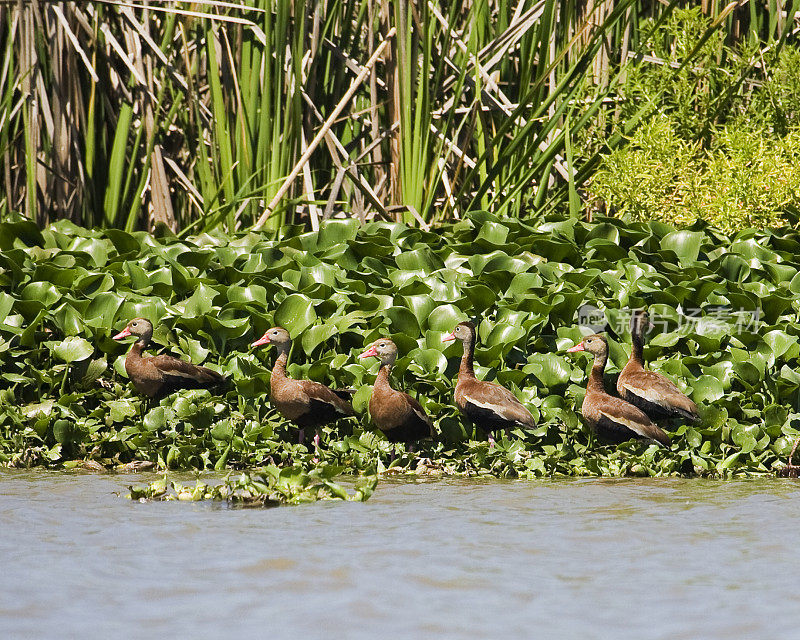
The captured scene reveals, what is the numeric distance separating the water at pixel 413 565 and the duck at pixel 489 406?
0.63 meters

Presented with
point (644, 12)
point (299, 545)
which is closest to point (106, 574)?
point (299, 545)

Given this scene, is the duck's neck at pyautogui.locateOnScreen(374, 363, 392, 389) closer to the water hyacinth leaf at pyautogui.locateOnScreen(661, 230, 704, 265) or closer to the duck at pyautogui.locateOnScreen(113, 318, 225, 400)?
the duck at pyautogui.locateOnScreen(113, 318, 225, 400)

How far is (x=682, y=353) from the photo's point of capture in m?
6.62

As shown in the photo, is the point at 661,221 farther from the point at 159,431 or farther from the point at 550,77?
the point at 159,431

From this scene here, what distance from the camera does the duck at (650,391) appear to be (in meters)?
5.88

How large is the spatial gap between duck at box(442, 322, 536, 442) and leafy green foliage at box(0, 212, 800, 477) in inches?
6.8

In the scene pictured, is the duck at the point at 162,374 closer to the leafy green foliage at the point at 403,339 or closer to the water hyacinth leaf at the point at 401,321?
the leafy green foliage at the point at 403,339

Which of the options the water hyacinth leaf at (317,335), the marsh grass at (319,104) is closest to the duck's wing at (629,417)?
the water hyacinth leaf at (317,335)

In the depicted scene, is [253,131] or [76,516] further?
[253,131]

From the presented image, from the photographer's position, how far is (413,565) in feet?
12.7

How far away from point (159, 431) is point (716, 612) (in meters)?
3.88

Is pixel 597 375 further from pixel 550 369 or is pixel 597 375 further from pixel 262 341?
pixel 262 341

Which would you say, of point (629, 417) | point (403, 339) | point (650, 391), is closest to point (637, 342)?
point (650, 391)

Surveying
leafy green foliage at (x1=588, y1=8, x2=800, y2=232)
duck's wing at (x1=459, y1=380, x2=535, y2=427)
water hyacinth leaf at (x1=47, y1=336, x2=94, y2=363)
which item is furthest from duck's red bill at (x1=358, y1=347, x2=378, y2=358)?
leafy green foliage at (x1=588, y1=8, x2=800, y2=232)
